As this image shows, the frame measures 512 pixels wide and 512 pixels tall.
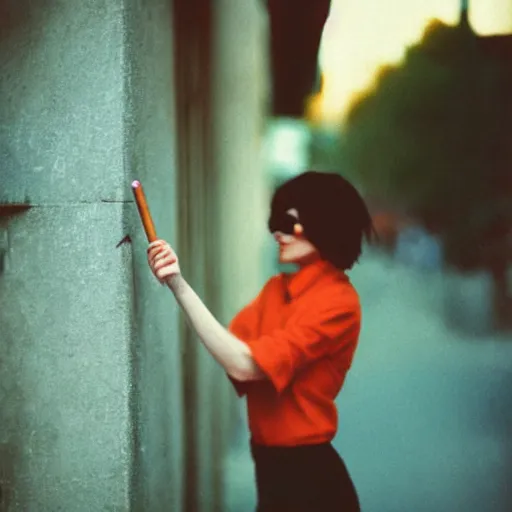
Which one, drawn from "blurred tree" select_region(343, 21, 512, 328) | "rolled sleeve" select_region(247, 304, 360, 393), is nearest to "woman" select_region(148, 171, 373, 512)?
"rolled sleeve" select_region(247, 304, 360, 393)

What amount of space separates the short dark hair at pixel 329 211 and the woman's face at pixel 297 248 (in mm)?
28

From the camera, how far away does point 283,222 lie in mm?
4746

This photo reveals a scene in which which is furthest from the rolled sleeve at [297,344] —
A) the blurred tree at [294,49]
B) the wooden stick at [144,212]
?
the blurred tree at [294,49]

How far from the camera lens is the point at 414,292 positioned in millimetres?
5027

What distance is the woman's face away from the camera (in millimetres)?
4695

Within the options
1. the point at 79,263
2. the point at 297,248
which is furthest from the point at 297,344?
the point at 79,263

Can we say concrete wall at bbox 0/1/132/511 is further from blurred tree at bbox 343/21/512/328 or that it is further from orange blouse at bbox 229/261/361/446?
blurred tree at bbox 343/21/512/328

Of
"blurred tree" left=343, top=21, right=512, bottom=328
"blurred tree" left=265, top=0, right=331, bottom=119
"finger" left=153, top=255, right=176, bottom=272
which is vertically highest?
"blurred tree" left=265, top=0, right=331, bottom=119

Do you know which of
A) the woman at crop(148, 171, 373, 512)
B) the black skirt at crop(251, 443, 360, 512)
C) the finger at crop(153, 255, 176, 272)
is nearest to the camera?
the finger at crop(153, 255, 176, 272)

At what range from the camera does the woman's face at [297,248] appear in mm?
4695

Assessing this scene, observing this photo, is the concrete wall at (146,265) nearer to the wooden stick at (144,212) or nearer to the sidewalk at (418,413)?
the wooden stick at (144,212)

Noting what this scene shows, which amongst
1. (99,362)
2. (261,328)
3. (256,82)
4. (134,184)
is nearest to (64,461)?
(99,362)

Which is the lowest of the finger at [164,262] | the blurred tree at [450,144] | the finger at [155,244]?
the finger at [164,262]

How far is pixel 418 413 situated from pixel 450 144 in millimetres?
1560
